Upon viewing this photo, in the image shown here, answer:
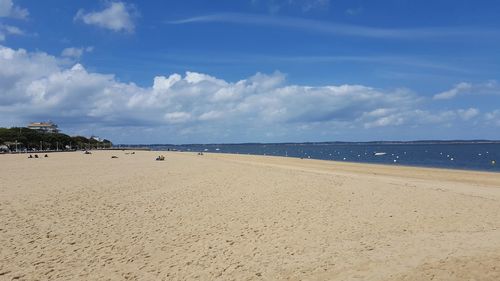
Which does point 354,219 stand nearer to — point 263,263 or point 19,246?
point 263,263

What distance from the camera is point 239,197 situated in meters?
17.0

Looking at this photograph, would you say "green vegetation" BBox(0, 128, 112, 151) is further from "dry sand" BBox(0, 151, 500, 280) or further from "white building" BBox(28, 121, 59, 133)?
"dry sand" BBox(0, 151, 500, 280)

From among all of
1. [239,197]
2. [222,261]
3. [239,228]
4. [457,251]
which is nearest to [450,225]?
[457,251]

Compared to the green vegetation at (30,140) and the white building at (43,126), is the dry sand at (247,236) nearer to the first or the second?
the green vegetation at (30,140)

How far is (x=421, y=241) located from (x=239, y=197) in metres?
8.53

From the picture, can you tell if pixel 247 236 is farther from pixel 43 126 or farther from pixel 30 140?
pixel 43 126

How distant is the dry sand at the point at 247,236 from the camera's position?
761 cm

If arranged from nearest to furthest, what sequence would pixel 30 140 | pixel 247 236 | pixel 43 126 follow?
pixel 247 236
pixel 30 140
pixel 43 126

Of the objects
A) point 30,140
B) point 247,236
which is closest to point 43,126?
point 30,140

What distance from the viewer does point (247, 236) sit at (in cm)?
1027

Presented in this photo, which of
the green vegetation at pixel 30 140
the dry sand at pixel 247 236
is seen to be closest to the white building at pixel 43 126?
the green vegetation at pixel 30 140

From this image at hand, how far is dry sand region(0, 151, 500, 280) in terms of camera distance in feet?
25.0

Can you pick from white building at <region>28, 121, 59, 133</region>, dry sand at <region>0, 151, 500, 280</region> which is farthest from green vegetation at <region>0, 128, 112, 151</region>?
dry sand at <region>0, 151, 500, 280</region>

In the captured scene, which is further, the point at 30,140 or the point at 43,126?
the point at 43,126
